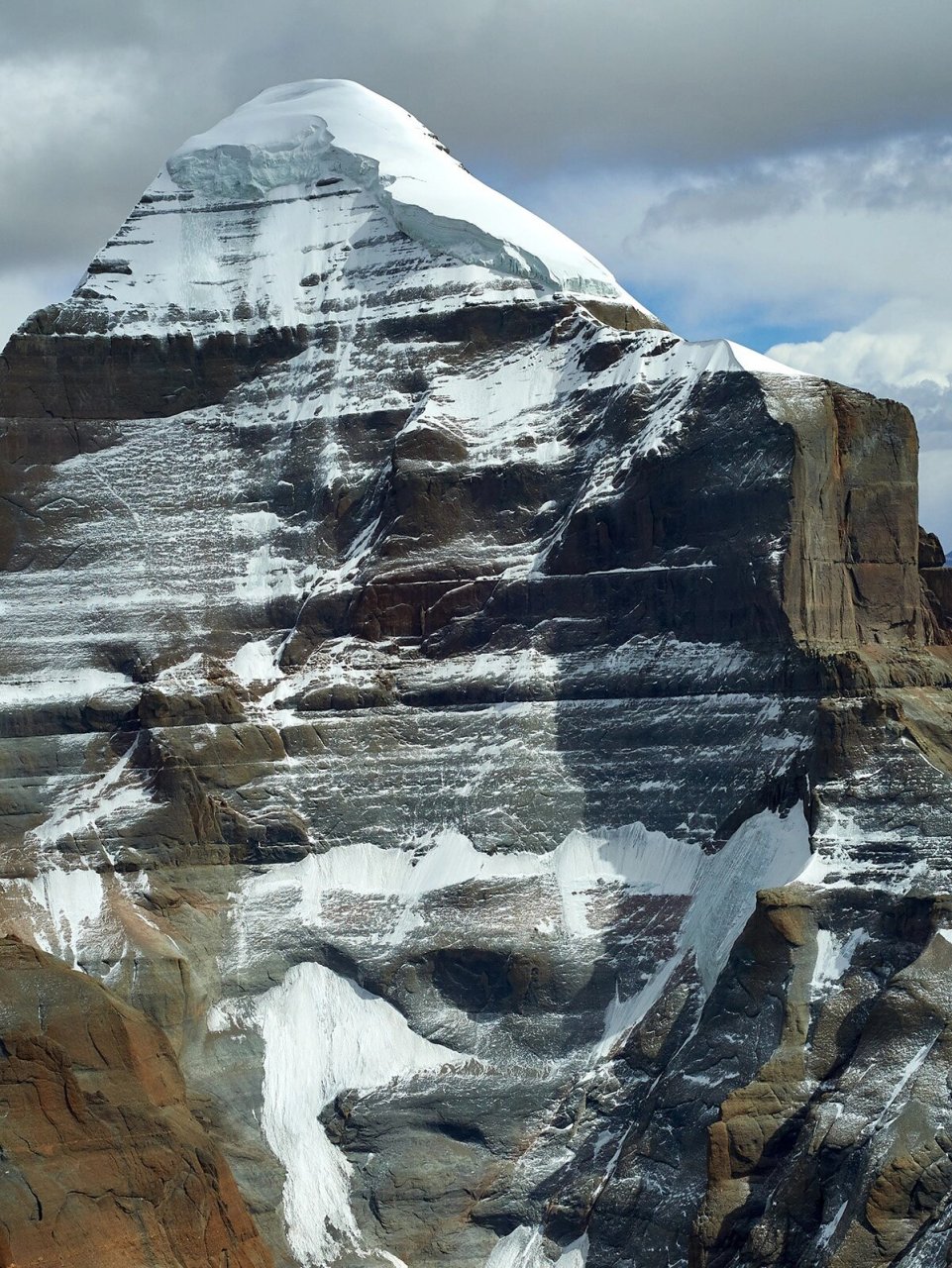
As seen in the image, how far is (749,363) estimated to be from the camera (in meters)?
165

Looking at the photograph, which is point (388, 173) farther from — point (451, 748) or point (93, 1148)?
point (93, 1148)

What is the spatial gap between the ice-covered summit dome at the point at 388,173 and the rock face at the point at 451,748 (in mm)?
282

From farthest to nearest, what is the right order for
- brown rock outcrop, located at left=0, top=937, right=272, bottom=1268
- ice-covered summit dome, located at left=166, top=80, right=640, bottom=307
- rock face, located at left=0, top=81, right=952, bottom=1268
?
ice-covered summit dome, located at left=166, top=80, right=640, bottom=307 < rock face, located at left=0, top=81, right=952, bottom=1268 < brown rock outcrop, located at left=0, top=937, right=272, bottom=1268

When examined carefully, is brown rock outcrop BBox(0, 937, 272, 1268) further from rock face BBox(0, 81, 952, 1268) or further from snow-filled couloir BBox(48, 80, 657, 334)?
snow-filled couloir BBox(48, 80, 657, 334)

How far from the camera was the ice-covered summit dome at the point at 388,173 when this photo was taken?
184m

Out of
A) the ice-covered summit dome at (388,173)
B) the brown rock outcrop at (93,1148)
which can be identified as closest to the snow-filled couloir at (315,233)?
the ice-covered summit dome at (388,173)

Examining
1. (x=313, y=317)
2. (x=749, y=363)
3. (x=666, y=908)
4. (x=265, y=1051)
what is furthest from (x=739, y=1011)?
(x=313, y=317)

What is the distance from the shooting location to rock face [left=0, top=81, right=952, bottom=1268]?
141m

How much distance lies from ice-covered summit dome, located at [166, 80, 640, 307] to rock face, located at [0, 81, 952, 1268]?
28 centimetres

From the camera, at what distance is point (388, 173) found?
7426 inches

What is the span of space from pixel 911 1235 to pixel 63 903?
5151 centimetres

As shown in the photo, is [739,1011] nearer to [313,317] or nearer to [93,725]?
[93,725]

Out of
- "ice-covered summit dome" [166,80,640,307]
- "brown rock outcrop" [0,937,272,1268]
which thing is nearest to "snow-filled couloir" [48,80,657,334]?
"ice-covered summit dome" [166,80,640,307]

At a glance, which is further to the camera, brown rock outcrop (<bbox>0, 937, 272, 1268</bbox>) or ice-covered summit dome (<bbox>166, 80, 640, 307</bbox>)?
ice-covered summit dome (<bbox>166, 80, 640, 307</bbox>)
